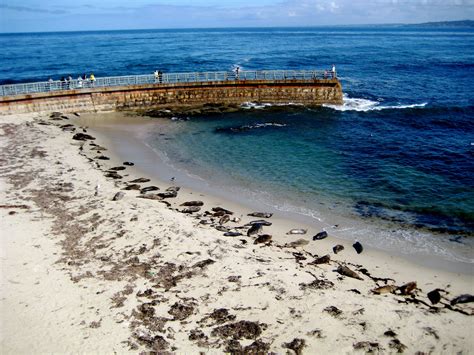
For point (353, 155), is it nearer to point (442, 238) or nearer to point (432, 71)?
point (442, 238)

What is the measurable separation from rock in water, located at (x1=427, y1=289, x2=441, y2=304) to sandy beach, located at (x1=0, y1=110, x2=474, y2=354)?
3 cm

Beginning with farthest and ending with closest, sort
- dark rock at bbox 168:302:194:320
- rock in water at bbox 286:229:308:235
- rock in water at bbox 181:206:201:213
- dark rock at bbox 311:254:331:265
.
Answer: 1. rock in water at bbox 181:206:201:213
2. rock in water at bbox 286:229:308:235
3. dark rock at bbox 311:254:331:265
4. dark rock at bbox 168:302:194:320

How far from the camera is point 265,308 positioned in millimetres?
10500

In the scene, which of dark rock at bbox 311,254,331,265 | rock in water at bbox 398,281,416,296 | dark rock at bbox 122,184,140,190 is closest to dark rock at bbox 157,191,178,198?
dark rock at bbox 122,184,140,190

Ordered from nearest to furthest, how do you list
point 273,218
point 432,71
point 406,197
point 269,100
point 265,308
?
1. point 265,308
2. point 273,218
3. point 406,197
4. point 269,100
5. point 432,71

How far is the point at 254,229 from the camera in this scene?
15.3 meters

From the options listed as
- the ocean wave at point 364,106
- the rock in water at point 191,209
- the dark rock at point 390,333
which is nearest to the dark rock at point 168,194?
the rock in water at point 191,209

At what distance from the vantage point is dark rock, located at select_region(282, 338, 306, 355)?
358 inches

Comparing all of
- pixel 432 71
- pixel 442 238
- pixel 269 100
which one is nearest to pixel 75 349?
pixel 442 238

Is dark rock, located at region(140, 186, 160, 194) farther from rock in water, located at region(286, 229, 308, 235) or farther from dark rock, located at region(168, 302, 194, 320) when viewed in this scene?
dark rock, located at region(168, 302, 194, 320)

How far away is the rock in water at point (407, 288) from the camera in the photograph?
11570 mm

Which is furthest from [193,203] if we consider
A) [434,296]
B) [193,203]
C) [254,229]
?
[434,296]

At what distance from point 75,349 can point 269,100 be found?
1309 inches

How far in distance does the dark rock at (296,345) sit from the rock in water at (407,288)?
3.95 meters
